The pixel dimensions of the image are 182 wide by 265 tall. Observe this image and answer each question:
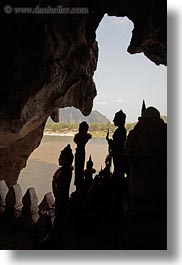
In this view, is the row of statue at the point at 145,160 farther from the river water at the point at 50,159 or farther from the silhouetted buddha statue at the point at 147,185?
the river water at the point at 50,159

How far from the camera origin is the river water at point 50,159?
2.29 meters

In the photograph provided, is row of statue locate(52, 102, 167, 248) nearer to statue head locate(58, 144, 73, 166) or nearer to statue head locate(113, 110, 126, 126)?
statue head locate(58, 144, 73, 166)

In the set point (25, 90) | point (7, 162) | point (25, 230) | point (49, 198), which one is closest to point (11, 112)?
point (25, 90)

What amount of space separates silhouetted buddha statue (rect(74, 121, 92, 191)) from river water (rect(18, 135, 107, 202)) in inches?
7.8

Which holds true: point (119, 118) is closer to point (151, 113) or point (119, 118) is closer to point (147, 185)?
point (151, 113)

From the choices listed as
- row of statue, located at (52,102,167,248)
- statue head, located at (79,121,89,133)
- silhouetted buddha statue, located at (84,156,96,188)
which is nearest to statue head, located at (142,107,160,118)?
row of statue, located at (52,102,167,248)

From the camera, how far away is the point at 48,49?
2.35 metres

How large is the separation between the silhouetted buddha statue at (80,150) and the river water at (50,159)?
20 centimetres

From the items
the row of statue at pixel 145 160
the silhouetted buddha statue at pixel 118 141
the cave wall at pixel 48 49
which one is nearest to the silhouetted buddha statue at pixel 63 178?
the row of statue at pixel 145 160

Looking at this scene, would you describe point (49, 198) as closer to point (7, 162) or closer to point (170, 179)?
point (170, 179)

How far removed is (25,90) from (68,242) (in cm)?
119

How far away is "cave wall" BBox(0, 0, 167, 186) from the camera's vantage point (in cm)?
227

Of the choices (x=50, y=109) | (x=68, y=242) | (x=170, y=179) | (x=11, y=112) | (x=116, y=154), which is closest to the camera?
(x=170, y=179)

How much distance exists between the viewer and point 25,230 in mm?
2055
